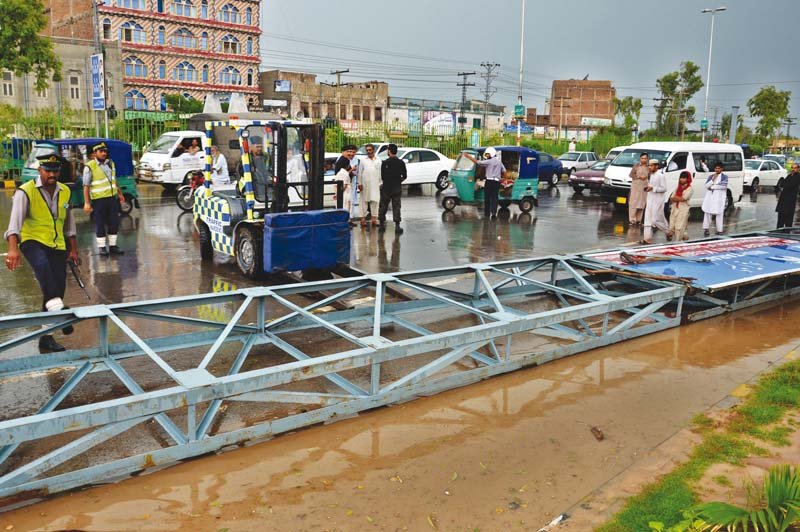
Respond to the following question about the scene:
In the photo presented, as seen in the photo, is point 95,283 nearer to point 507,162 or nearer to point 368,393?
point 368,393

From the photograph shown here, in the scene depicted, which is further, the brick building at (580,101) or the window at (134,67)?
the brick building at (580,101)

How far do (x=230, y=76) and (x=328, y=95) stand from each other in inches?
406

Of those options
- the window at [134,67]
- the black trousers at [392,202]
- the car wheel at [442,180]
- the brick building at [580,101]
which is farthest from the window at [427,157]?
the brick building at [580,101]

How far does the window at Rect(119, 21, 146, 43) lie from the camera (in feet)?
182

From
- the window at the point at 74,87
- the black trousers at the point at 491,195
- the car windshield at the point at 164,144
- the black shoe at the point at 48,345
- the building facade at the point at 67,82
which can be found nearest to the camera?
the black shoe at the point at 48,345

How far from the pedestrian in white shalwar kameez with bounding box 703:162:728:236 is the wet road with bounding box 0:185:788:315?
0.88m

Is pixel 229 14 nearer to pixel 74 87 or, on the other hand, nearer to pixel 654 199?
pixel 74 87

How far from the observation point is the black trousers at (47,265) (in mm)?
6344

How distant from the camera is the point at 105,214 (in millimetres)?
11023

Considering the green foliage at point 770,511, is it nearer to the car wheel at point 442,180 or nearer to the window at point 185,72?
the car wheel at point 442,180

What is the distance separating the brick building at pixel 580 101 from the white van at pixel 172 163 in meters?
82.5

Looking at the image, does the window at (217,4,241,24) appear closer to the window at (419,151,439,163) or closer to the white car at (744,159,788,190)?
the window at (419,151,439,163)

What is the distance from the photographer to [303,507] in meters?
3.93

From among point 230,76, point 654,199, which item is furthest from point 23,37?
point 654,199
